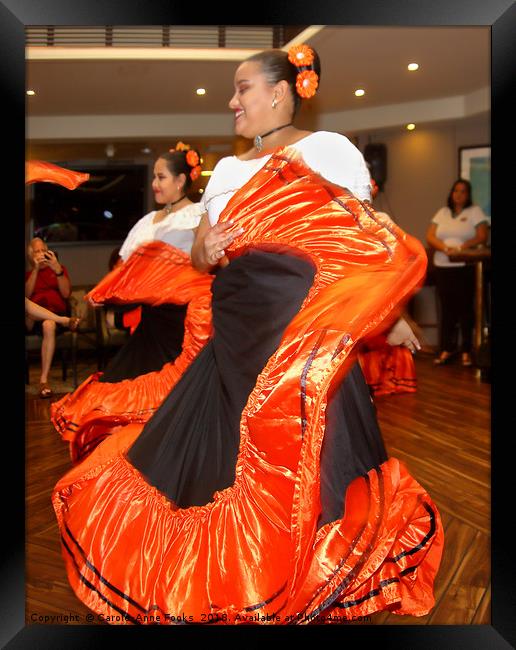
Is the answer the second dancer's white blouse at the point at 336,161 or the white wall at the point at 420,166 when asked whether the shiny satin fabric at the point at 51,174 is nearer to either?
the second dancer's white blouse at the point at 336,161

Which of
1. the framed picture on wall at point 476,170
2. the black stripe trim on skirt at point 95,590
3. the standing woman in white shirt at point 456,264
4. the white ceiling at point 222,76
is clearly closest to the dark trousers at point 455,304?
the standing woman in white shirt at point 456,264

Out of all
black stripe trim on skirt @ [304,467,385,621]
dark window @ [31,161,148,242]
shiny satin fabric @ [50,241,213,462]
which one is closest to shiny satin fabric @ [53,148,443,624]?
black stripe trim on skirt @ [304,467,385,621]

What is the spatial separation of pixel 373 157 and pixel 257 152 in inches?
32.9

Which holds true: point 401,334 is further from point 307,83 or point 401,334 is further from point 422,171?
point 422,171

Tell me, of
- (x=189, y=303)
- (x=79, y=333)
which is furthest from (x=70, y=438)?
(x=189, y=303)

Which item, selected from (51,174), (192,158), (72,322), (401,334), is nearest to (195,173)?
(192,158)

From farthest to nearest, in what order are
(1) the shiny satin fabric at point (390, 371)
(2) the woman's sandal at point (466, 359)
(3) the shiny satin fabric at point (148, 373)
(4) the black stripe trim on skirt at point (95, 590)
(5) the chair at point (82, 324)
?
1. (1) the shiny satin fabric at point (390, 371)
2. (3) the shiny satin fabric at point (148, 373)
3. (2) the woman's sandal at point (466, 359)
4. (5) the chair at point (82, 324)
5. (4) the black stripe trim on skirt at point (95, 590)

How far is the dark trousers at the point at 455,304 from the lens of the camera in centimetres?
209

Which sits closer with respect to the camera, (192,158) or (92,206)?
(92,206)

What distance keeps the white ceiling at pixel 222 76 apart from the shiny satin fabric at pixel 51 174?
0.16m

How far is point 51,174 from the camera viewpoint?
1587 millimetres

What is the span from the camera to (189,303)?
2.50 metres
